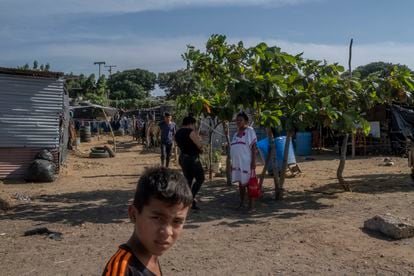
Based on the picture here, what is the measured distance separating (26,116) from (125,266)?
11387mm

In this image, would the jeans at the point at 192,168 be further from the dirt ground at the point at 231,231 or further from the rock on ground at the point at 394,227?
the rock on ground at the point at 394,227

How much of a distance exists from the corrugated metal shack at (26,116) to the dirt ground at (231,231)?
0.86 metres

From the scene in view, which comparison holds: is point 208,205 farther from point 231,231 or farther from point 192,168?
point 231,231

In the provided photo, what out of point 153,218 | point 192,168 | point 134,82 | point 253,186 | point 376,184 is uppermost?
point 134,82

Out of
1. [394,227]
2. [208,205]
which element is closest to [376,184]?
[208,205]

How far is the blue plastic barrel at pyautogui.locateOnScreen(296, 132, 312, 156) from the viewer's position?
21.6m

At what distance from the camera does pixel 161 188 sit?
5.79 feet

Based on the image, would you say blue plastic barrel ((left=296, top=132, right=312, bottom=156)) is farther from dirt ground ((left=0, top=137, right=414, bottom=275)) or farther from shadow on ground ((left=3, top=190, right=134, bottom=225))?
shadow on ground ((left=3, top=190, right=134, bottom=225))

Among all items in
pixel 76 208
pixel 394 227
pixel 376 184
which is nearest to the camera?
pixel 394 227

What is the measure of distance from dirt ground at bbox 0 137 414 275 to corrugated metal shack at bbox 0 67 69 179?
86 cm

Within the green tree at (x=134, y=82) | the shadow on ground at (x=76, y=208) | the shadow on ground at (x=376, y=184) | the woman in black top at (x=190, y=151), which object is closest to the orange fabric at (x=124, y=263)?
the shadow on ground at (x=76, y=208)

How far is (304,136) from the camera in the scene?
71.3 feet

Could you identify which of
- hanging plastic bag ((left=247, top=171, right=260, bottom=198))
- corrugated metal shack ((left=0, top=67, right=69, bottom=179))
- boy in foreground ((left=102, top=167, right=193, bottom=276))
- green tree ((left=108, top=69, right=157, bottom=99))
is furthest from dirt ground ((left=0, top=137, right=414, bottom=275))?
green tree ((left=108, top=69, right=157, bottom=99))

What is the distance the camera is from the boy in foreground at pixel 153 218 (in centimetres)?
177
